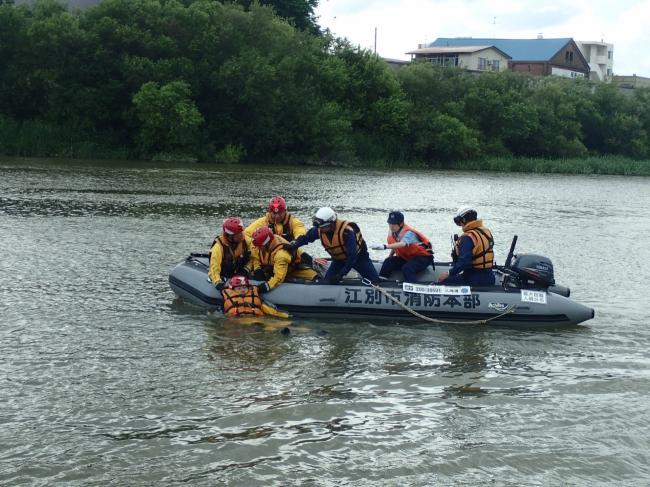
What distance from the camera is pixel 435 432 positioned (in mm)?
6922

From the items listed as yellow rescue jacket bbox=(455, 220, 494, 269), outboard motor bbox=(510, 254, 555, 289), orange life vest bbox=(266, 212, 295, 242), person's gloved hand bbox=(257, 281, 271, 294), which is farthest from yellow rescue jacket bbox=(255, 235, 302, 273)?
outboard motor bbox=(510, 254, 555, 289)

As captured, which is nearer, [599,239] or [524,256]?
[524,256]

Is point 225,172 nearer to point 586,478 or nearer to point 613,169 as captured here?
point 613,169

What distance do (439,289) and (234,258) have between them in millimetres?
2570

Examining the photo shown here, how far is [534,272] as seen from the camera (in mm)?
10500

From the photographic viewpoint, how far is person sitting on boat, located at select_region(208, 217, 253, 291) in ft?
34.6

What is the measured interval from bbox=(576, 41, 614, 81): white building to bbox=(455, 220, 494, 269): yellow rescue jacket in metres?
101

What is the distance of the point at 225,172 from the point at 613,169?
2653 cm

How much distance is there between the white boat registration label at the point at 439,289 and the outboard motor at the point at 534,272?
727 mm

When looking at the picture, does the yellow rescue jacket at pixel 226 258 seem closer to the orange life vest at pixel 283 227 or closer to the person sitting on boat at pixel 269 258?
the person sitting on boat at pixel 269 258

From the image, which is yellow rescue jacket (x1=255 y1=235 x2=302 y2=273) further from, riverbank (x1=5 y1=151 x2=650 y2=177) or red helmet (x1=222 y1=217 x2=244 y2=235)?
riverbank (x1=5 y1=151 x2=650 y2=177)

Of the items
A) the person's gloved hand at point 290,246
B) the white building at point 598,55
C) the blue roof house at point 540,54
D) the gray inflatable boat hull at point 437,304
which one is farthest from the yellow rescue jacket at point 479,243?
the white building at point 598,55

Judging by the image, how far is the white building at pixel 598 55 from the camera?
4144 inches

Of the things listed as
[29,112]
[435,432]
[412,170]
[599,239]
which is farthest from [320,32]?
[435,432]
